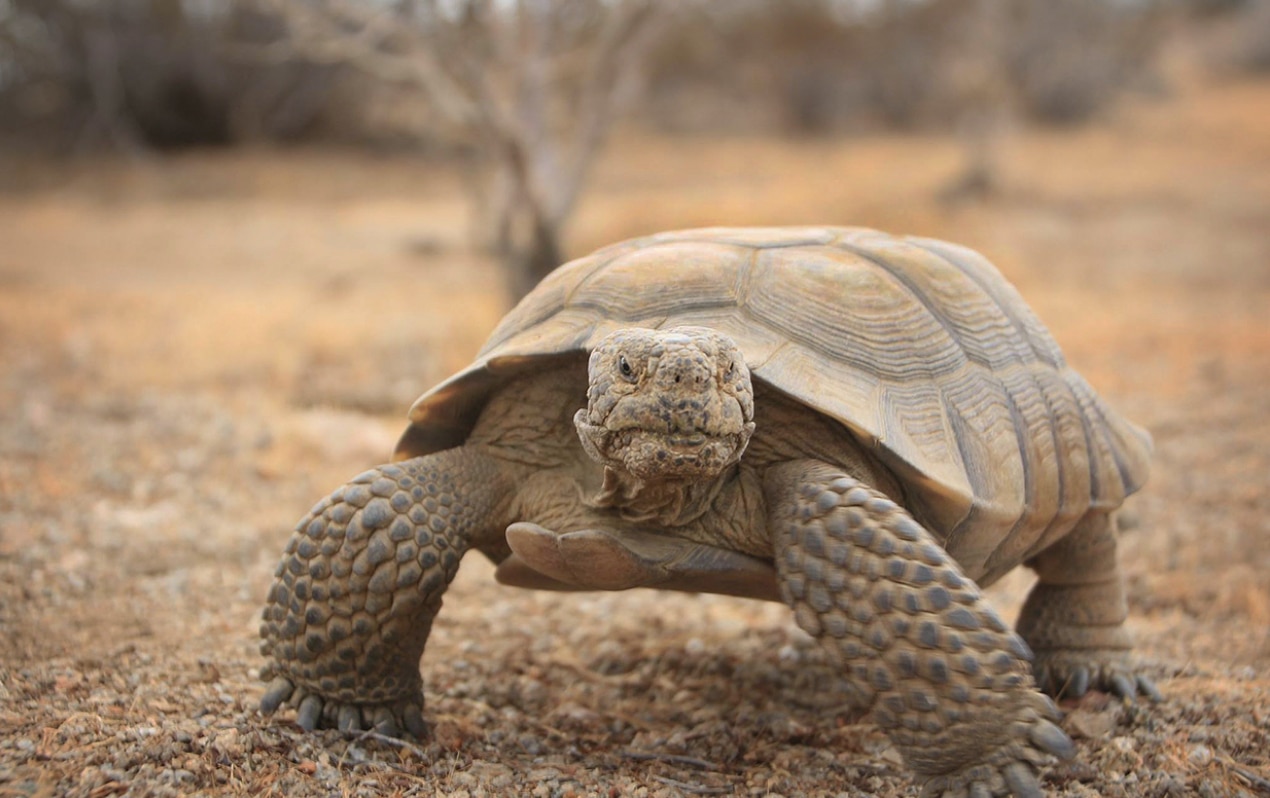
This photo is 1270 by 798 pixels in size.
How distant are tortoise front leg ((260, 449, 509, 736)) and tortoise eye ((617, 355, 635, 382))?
1.79ft

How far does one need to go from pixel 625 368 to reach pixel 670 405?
116 mm

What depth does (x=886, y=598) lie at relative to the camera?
1.90m

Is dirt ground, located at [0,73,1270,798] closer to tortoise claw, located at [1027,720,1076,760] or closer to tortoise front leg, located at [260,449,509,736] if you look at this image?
tortoise front leg, located at [260,449,509,736]

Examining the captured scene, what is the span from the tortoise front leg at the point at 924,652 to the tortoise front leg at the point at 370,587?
2.36 feet

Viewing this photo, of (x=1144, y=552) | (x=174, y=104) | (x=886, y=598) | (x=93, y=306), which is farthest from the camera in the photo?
(x=174, y=104)

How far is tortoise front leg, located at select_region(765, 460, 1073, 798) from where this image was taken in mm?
1864

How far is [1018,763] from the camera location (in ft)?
6.20

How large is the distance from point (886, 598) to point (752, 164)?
15.5m

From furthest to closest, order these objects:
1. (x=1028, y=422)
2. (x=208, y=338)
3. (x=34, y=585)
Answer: (x=208, y=338) → (x=34, y=585) → (x=1028, y=422)

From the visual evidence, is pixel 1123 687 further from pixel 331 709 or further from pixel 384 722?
pixel 331 709

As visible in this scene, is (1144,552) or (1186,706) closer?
(1186,706)

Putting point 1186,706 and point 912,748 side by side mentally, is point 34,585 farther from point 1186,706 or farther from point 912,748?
point 1186,706

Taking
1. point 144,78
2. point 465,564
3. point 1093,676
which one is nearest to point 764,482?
point 1093,676

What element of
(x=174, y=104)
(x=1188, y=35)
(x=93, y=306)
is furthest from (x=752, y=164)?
(x=1188, y=35)
